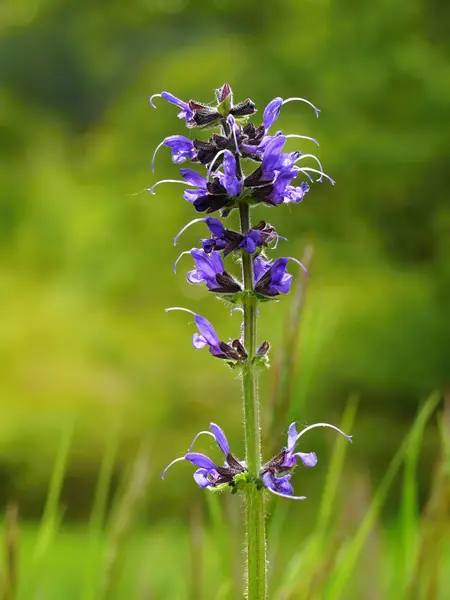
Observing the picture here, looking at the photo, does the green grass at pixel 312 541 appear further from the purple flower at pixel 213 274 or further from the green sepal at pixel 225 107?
the green sepal at pixel 225 107

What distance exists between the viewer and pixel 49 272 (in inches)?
259

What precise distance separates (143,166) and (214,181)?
19.5 ft

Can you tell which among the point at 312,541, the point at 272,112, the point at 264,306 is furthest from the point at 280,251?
the point at 272,112

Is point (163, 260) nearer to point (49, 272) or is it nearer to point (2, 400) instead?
point (49, 272)

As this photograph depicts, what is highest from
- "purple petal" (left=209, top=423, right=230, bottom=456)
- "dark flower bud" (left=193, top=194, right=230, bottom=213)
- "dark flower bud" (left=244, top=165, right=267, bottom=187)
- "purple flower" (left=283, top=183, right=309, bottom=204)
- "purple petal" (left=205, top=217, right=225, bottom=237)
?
"dark flower bud" (left=244, top=165, right=267, bottom=187)

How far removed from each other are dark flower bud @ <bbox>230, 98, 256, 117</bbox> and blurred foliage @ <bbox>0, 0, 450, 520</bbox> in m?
4.06

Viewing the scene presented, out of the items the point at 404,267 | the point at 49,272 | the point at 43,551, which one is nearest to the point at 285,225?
the point at 404,267

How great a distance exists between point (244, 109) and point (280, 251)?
4.66m

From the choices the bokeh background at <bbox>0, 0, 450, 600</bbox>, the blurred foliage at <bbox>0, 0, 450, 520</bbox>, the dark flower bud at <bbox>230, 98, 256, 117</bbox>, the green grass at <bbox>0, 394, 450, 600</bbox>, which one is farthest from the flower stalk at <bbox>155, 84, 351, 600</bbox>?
the blurred foliage at <bbox>0, 0, 450, 520</bbox>

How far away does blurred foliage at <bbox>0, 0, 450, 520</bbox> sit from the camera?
538cm

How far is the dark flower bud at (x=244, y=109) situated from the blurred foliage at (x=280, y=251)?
406cm

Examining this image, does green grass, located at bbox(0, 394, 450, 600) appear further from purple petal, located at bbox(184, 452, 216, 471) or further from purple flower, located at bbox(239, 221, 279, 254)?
purple flower, located at bbox(239, 221, 279, 254)

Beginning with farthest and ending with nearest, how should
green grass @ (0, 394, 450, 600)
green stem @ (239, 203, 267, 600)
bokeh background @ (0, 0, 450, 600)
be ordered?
bokeh background @ (0, 0, 450, 600), green grass @ (0, 394, 450, 600), green stem @ (239, 203, 267, 600)

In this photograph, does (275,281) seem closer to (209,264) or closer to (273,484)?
(209,264)
